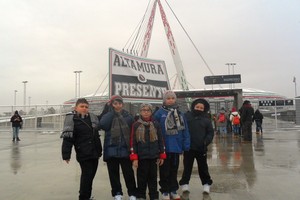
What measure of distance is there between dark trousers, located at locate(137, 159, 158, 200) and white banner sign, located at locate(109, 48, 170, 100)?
1123 centimetres

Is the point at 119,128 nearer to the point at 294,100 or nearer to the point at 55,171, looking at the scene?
the point at 55,171

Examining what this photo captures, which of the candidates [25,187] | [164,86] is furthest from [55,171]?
[164,86]

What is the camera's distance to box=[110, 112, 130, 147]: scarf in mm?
5043

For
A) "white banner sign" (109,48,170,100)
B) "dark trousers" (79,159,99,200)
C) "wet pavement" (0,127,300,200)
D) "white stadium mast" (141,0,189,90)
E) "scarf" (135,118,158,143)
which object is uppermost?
"white stadium mast" (141,0,189,90)

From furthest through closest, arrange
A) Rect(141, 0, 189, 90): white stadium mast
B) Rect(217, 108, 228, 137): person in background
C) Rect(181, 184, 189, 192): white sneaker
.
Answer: Rect(141, 0, 189, 90): white stadium mast < Rect(217, 108, 228, 137): person in background < Rect(181, 184, 189, 192): white sneaker

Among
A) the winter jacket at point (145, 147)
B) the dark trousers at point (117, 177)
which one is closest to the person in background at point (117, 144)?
the dark trousers at point (117, 177)

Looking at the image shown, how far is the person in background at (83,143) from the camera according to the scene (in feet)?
16.3

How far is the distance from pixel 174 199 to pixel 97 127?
5.35 ft

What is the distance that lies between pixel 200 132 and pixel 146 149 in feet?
3.86

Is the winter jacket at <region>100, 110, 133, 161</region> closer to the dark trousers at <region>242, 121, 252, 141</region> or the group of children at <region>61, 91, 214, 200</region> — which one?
the group of children at <region>61, 91, 214, 200</region>

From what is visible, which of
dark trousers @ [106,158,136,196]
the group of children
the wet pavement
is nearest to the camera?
the group of children

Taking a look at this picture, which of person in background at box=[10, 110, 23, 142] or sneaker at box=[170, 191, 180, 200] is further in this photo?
person in background at box=[10, 110, 23, 142]

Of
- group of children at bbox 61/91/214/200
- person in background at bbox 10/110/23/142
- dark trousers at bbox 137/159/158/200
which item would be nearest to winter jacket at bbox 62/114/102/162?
group of children at bbox 61/91/214/200

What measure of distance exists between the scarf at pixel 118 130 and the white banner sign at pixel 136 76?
11100mm
